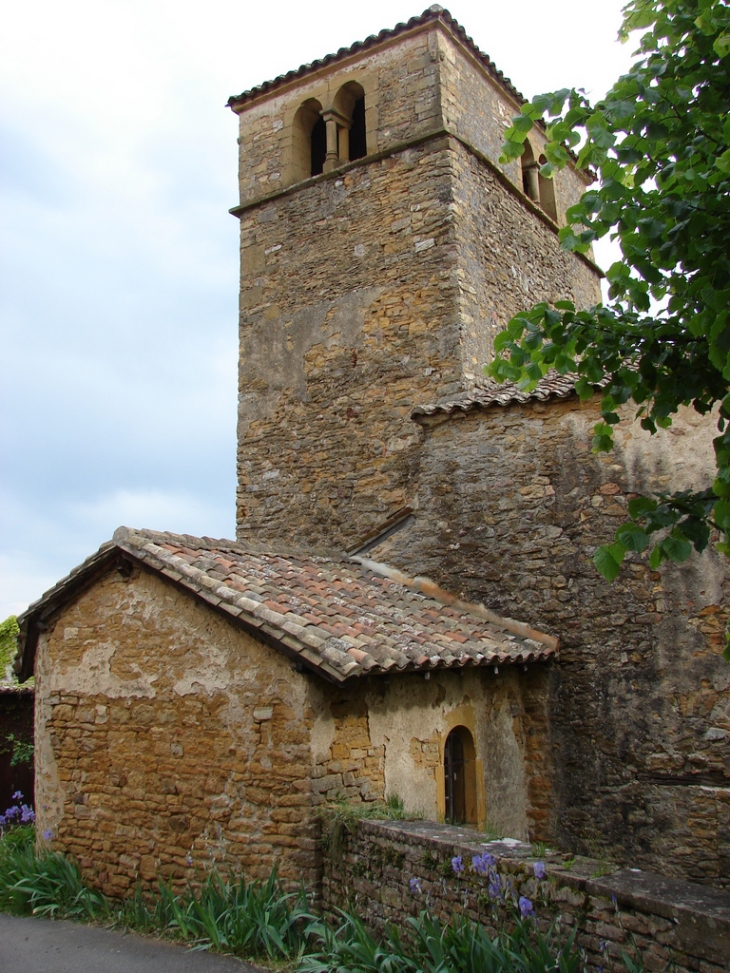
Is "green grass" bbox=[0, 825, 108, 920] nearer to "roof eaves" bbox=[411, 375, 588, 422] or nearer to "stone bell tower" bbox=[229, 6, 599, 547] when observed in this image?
"stone bell tower" bbox=[229, 6, 599, 547]

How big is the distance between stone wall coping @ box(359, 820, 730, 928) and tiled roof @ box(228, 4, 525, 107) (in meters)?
11.3

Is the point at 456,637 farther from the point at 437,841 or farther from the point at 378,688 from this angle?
the point at 437,841

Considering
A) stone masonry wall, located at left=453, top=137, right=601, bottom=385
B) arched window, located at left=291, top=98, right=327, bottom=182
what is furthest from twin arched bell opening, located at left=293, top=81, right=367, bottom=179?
stone masonry wall, located at left=453, top=137, right=601, bottom=385

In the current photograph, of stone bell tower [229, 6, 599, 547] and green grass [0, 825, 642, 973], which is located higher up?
stone bell tower [229, 6, 599, 547]

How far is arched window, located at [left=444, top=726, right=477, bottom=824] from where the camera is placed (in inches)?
313

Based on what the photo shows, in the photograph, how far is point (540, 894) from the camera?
452 cm

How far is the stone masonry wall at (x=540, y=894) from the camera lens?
386 centimetres

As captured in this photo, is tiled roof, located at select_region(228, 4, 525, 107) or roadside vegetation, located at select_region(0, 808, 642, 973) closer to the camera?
roadside vegetation, located at select_region(0, 808, 642, 973)

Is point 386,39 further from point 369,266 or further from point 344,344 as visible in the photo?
point 344,344

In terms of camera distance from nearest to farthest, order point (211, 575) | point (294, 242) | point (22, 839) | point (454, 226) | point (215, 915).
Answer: point (215, 915) < point (211, 575) < point (22, 839) < point (454, 226) < point (294, 242)

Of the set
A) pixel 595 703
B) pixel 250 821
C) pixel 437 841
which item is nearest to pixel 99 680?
pixel 250 821

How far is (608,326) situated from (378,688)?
3.82 metres

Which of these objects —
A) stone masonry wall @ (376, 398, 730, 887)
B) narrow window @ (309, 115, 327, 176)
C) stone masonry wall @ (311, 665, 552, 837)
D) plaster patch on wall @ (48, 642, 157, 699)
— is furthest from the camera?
narrow window @ (309, 115, 327, 176)

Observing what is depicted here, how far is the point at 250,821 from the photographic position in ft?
21.3
